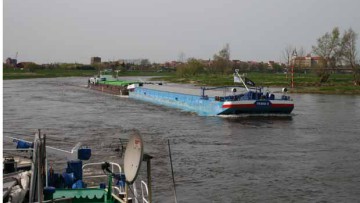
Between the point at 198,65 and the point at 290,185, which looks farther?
the point at 198,65

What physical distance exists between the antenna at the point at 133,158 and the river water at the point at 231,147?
5208 mm

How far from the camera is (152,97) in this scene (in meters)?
44.6

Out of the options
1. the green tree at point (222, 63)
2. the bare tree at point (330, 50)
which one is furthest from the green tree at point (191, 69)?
the bare tree at point (330, 50)

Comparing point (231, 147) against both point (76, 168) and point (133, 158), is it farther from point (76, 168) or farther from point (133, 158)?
point (133, 158)

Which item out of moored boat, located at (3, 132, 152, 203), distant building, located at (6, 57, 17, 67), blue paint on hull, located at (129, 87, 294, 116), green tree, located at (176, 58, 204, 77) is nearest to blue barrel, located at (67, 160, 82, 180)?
moored boat, located at (3, 132, 152, 203)

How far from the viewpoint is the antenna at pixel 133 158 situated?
19.4 feet

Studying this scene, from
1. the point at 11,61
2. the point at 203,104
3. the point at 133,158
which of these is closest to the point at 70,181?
the point at 133,158

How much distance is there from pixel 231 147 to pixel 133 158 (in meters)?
13.6

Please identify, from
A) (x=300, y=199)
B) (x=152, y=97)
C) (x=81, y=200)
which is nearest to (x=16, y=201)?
(x=81, y=200)

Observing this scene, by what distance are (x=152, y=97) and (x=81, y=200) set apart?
1479 inches

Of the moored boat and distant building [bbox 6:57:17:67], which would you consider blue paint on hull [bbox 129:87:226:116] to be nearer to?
the moored boat

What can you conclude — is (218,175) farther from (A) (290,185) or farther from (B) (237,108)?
(B) (237,108)

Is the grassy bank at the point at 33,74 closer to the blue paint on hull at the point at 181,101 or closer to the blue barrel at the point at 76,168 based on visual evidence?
the blue paint on hull at the point at 181,101

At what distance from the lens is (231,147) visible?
19469 mm
